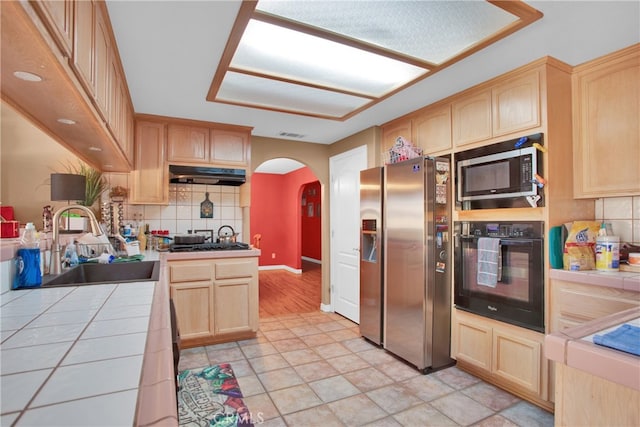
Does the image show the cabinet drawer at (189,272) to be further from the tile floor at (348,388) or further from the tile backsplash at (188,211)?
the tile backsplash at (188,211)

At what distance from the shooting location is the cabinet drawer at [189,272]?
118 inches

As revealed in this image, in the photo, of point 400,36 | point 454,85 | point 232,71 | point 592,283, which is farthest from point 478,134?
point 232,71

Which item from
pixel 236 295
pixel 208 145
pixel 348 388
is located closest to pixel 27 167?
pixel 208 145

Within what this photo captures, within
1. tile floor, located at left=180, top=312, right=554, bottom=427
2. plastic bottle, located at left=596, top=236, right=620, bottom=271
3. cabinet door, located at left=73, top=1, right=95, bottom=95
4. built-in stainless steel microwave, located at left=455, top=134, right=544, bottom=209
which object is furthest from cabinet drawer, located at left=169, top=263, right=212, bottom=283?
plastic bottle, located at left=596, top=236, right=620, bottom=271

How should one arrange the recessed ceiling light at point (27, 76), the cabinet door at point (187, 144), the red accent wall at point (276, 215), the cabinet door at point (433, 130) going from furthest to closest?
Answer: the red accent wall at point (276, 215), the cabinet door at point (187, 144), the cabinet door at point (433, 130), the recessed ceiling light at point (27, 76)

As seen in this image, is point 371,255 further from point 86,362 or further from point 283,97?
point 86,362

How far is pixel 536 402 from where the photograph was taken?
215 centimetres

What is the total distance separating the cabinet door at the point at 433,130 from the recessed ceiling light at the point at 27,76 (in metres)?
2.64

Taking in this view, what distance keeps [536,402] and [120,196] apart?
155 inches

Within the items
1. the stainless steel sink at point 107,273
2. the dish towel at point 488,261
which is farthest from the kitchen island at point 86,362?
the dish towel at point 488,261

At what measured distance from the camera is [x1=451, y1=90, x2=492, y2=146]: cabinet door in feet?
8.07

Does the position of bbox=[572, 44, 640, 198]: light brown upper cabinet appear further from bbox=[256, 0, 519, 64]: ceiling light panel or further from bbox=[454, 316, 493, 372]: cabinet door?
bbox=[454, 316, 493, 372]: cabinet door

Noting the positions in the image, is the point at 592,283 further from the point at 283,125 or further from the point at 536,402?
the point at 283,125

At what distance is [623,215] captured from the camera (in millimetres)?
2180
